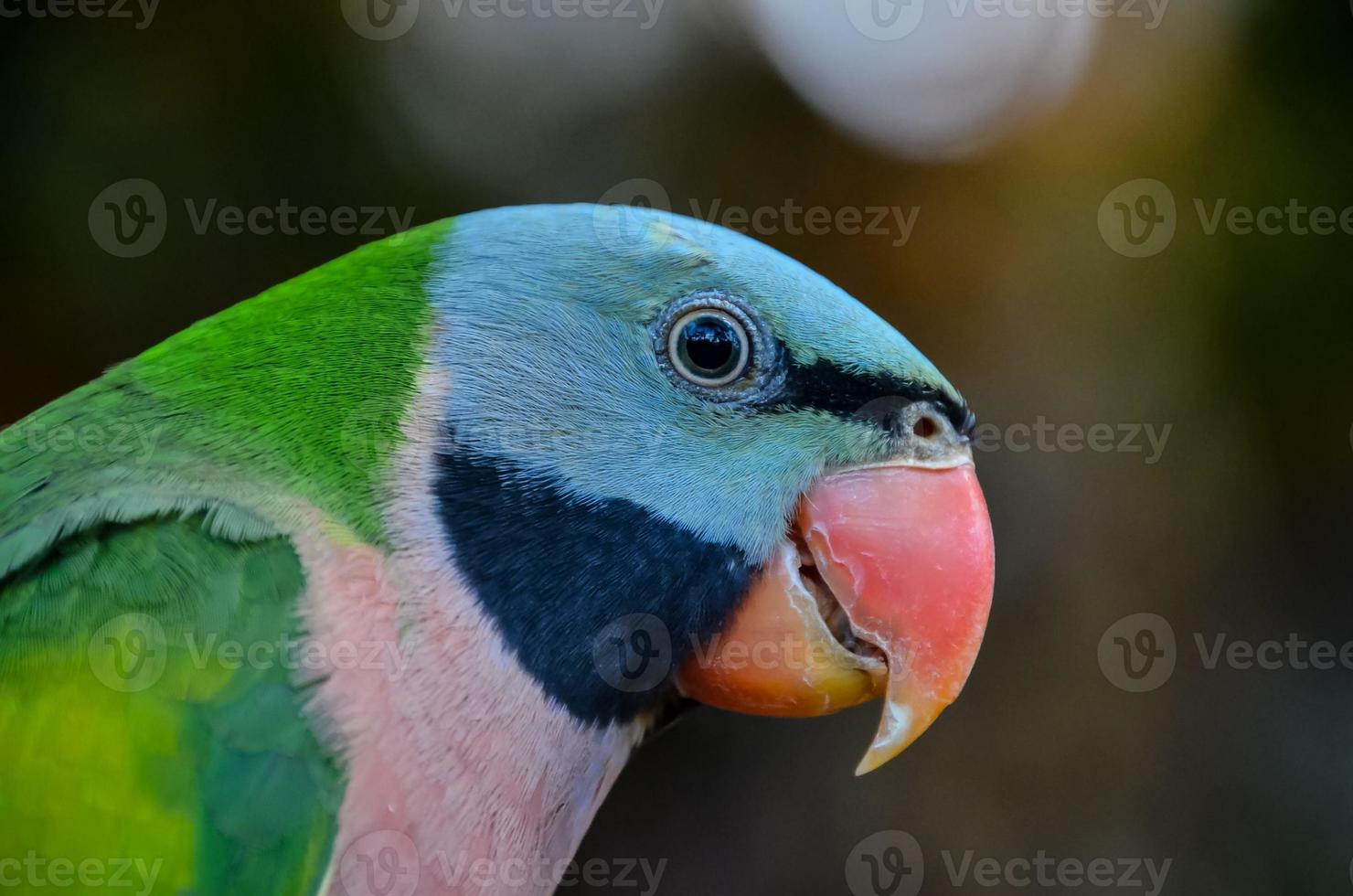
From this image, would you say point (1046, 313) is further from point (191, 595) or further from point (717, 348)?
point (191, 595)

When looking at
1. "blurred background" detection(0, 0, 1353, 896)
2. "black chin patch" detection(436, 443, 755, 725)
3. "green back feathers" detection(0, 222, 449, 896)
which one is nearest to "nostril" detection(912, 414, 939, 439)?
"black chin patch" detection(436, 443, 755, 725)

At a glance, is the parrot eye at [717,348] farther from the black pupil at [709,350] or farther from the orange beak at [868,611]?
the orange beak at [868,611]

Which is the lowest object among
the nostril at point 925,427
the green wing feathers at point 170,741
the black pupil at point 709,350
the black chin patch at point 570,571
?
the green wing feathers at point 170,741

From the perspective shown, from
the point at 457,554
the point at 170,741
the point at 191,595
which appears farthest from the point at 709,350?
the point at 170,741

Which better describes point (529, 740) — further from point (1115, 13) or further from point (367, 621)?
point (1115, 13)

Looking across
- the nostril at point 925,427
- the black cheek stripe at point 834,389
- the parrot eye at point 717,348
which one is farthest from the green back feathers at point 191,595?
the nostril at point 925,427

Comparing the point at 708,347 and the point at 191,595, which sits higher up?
the point at 708,347
